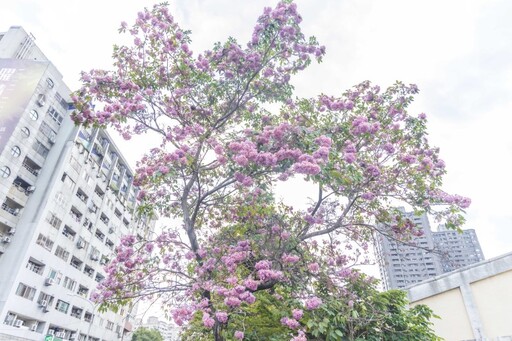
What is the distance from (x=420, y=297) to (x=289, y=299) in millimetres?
4769

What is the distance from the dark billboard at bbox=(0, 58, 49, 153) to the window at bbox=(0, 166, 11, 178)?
136cm

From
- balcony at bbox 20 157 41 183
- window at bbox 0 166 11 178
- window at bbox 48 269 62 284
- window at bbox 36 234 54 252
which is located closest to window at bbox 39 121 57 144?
balcony at bbox 20 157 41 183

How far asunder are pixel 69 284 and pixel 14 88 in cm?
1875

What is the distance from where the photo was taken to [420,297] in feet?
29.2

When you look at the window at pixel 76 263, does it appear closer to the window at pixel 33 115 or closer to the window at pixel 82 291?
the window at pixel 82 291

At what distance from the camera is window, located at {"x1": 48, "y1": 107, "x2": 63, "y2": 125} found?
98.7ft

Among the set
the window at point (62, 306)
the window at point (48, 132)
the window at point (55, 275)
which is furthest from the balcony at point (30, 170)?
the window at point (62, 306)

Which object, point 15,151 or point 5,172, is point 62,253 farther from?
point 15,151

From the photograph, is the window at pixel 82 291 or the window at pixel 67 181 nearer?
the window at pixel 67 181

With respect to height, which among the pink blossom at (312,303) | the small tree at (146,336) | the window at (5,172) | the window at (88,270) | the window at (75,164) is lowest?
the pink blossom at (312,303)

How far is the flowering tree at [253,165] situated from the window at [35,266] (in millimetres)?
24913

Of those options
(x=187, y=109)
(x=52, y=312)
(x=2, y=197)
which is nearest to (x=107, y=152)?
(x=2, y=197)

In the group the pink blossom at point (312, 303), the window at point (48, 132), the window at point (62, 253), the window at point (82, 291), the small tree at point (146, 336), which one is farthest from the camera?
the small tree at point (146, 336)

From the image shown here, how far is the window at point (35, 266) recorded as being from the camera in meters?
26.2
